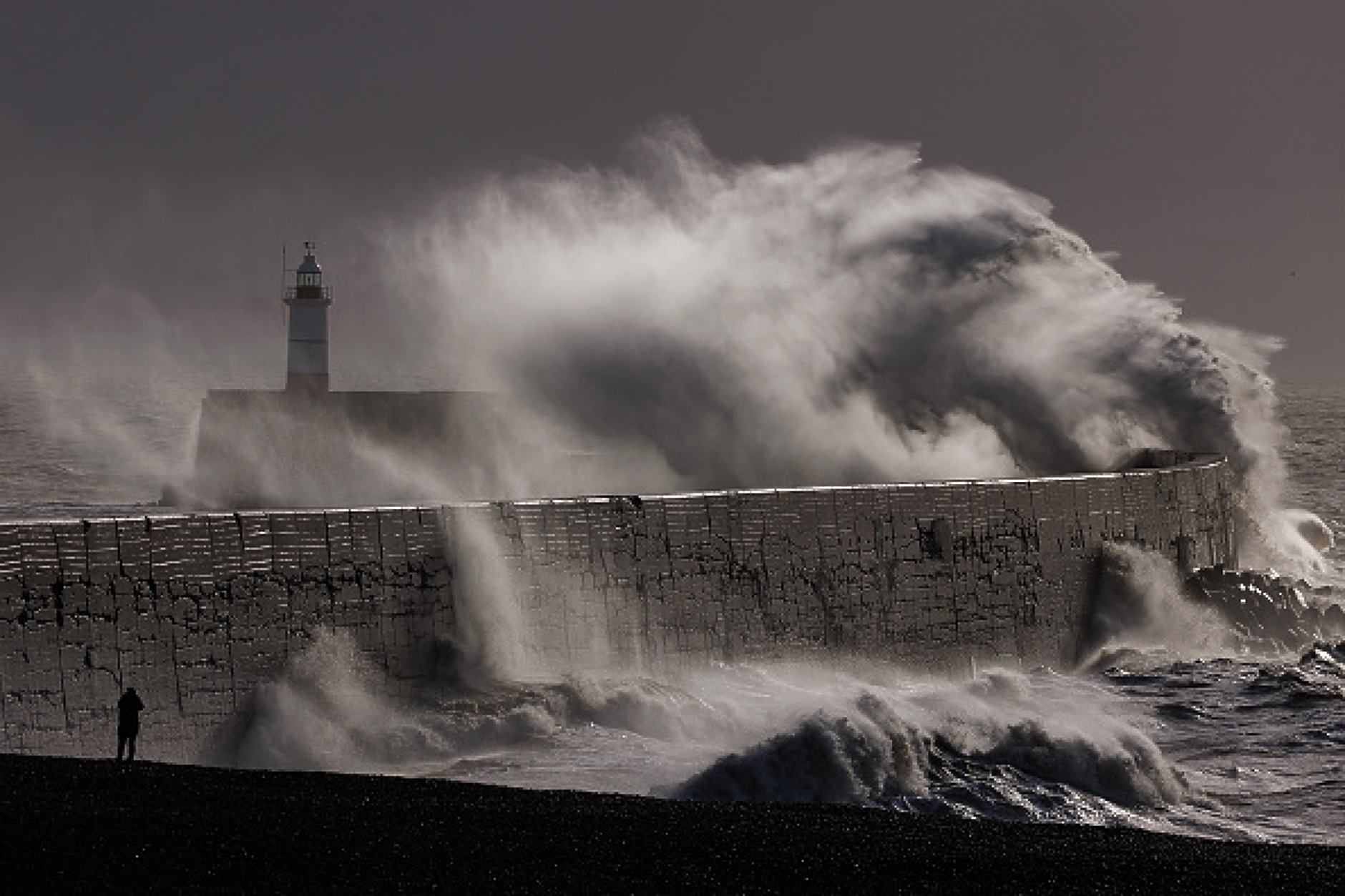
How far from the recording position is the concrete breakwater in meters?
10.7

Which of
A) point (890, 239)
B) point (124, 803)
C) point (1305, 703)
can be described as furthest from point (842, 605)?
point (890, 239)

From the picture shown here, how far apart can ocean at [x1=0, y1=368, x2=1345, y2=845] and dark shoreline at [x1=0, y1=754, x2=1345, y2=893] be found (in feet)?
7.23

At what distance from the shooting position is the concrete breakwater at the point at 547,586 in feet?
35.0

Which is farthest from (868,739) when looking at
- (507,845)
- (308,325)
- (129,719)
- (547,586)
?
(308,325)

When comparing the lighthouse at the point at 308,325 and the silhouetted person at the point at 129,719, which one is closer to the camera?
the silhouetted person at the point at 129,719

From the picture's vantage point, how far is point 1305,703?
15.7 metres

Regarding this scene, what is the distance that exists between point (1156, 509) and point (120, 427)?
37637 mm

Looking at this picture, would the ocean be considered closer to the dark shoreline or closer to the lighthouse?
the dark shoreline

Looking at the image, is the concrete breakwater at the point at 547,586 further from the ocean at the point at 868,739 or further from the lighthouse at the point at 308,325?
the lighthouse at the point at 308,325

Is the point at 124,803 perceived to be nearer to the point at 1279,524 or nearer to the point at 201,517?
the point at 201,517

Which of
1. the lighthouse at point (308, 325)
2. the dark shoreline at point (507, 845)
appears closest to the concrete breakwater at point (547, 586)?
the dark shoreline at point (507, 845)

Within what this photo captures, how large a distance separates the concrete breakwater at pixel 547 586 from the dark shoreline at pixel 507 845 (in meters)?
1.93

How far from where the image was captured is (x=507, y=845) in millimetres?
7445

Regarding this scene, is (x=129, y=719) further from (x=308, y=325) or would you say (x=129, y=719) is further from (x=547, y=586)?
(x=308, y=325)
